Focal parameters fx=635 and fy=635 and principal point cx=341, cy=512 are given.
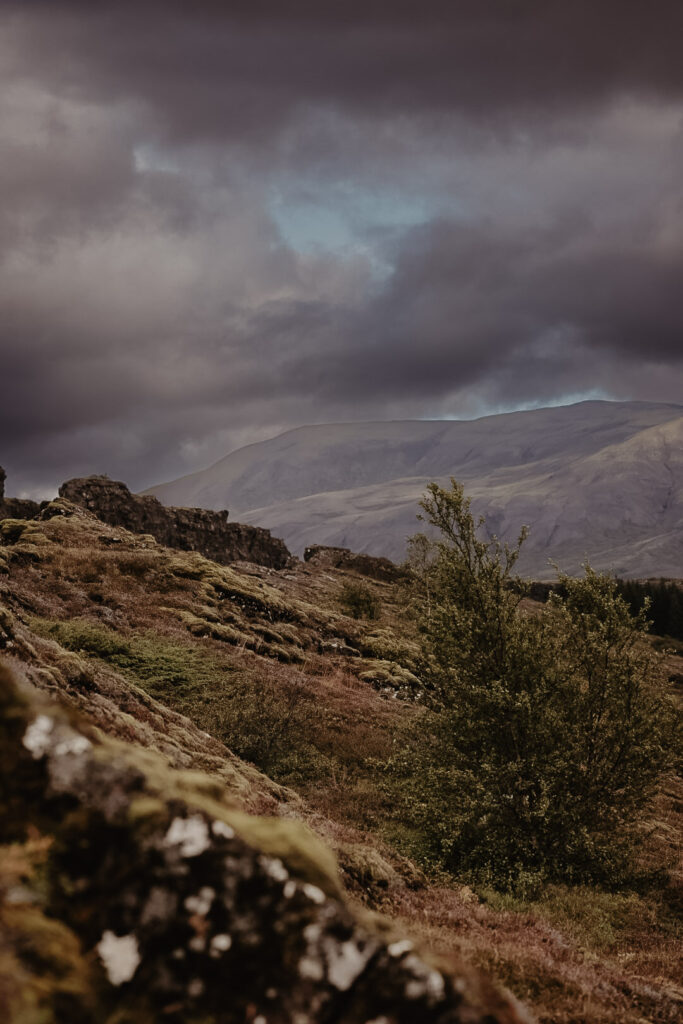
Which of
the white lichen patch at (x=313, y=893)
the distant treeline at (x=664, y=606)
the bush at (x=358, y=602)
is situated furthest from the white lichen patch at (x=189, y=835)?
the distant treeline at (x=664, y=606)

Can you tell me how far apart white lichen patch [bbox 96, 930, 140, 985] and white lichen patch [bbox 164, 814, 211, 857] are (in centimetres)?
52

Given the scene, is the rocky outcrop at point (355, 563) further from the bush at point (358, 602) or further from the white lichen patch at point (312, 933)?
the white lichen patch at point (312, 933)

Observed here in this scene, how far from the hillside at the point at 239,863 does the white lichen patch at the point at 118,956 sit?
0.16 feet

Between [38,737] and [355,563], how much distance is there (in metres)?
132

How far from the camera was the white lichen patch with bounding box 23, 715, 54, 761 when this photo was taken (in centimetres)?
405

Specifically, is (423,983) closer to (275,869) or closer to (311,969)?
(311,969)

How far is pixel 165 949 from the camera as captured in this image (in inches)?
145

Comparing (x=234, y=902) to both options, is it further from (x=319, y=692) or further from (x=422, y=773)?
(x=319, y=692)

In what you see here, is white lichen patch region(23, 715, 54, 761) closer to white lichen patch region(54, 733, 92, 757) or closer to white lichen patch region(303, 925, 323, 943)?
white lichen patch region(54, 733, 92, 757)

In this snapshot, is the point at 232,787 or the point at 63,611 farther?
the point at 63,611

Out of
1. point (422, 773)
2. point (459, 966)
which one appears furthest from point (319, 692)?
point (459, 966)

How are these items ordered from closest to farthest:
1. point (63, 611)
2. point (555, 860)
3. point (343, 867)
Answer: point (343, 867) → point (555, 860) → point (63, 611)

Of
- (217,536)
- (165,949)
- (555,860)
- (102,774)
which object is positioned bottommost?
(555,860)

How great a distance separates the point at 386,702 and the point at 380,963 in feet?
101
